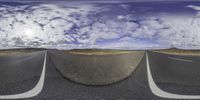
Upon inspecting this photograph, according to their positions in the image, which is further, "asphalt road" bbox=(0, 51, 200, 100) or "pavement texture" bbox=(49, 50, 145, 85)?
"pavement texture" bbox=(49, 50, 145, 85)

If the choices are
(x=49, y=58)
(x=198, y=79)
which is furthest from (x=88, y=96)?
(x=49, y=58)

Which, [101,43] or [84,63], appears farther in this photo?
[84,63]

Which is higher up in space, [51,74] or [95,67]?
[95,67]

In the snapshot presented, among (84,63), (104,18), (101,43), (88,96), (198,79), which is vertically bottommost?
(88,96)

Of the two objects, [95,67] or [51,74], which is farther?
[51,74]

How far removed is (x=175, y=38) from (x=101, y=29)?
1.24 m

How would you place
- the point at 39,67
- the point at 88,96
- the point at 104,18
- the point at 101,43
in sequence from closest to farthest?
the point at 101,43 < the point at 104,18 < the point at 39,67 < the point at 88,96

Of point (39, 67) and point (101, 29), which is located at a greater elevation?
point (101, 29)

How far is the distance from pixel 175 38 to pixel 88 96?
237 inches

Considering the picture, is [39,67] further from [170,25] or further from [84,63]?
[170,25]

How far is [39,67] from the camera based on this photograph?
21.5 ft

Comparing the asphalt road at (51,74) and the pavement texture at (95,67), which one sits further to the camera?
Result: the pavement texture at (95,67)

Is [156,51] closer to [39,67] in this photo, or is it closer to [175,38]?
[175,38]

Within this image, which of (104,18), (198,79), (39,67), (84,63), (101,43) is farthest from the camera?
(198,79)
